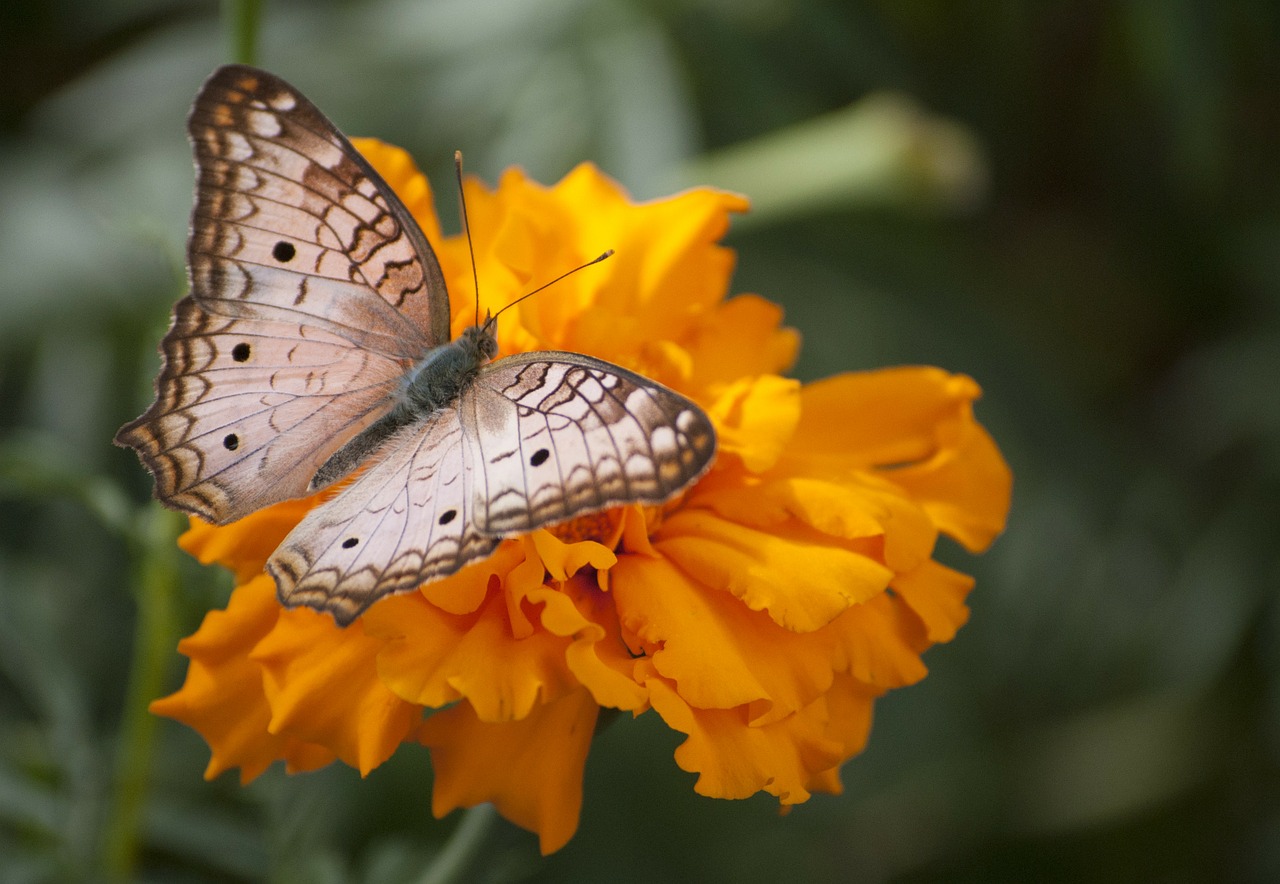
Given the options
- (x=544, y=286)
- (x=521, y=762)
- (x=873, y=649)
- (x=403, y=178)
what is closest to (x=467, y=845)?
(x=521, y=762)

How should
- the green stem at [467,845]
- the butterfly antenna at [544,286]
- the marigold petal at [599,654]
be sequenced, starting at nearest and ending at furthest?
the marigold petal at [599,654]
the green stem at [467,845]
the butterfly antenna at [544,286]

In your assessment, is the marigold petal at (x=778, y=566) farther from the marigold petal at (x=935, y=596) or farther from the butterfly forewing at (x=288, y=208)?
the butterfly forewing at (x=288, y=208)

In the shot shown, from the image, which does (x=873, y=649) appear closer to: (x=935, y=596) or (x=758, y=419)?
(x=935, y=596)

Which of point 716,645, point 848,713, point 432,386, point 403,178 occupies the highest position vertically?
point 403,178

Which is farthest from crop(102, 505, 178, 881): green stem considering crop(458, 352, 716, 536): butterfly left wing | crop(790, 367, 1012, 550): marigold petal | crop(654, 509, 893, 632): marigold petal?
crop(790, 367, 1012, 550): marigold petal

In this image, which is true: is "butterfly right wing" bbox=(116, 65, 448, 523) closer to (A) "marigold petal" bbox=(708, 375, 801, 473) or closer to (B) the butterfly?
(B) the butterfly

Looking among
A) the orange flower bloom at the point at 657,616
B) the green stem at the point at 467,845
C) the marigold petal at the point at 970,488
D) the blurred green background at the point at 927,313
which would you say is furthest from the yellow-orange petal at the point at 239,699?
the blurred green background at the point at 927,313
